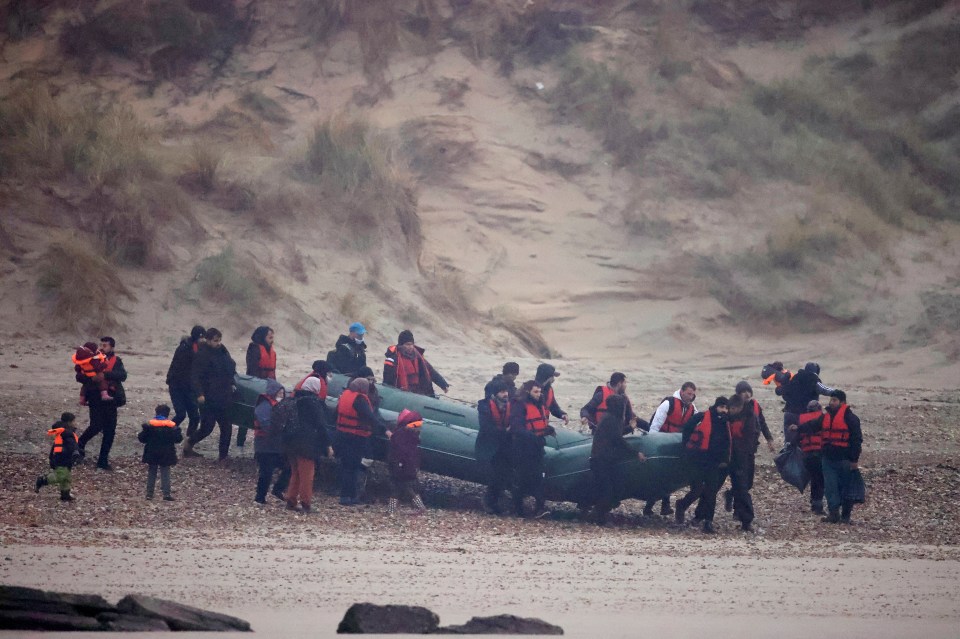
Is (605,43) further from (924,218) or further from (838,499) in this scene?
(838,499)

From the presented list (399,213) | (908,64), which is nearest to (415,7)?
(399,213)

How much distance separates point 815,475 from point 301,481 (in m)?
4.94

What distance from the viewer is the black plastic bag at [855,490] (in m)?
11.2

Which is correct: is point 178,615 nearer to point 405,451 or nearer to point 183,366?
point 405,451

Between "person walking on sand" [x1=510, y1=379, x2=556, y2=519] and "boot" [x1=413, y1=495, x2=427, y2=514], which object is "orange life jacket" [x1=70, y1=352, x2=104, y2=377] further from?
"person walking on sand" [x1=510, y1=379, x2=556, y2=519]

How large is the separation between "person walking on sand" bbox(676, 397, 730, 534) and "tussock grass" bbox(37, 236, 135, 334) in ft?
30.6

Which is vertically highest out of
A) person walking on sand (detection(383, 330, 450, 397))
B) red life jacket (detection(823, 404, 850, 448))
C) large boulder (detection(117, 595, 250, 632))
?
person walking on sand (detection(383, 330, 450, 397))

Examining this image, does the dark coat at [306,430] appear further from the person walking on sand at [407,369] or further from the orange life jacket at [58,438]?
the person walking on sand at [407,369]

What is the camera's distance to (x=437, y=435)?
11688mm

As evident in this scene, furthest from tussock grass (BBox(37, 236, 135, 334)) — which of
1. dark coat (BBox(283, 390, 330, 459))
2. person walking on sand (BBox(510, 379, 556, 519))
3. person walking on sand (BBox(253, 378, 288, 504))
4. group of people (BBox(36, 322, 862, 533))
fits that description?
person walking on sand (BBox(510, 379, 556, 519))

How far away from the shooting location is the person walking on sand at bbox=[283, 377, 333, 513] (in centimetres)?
1075

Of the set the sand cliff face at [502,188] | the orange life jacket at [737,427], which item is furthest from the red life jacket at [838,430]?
the sand cliff face at [502,188]

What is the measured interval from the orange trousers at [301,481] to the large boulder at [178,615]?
4235 millimetres

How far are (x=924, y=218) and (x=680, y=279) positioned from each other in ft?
20.5
